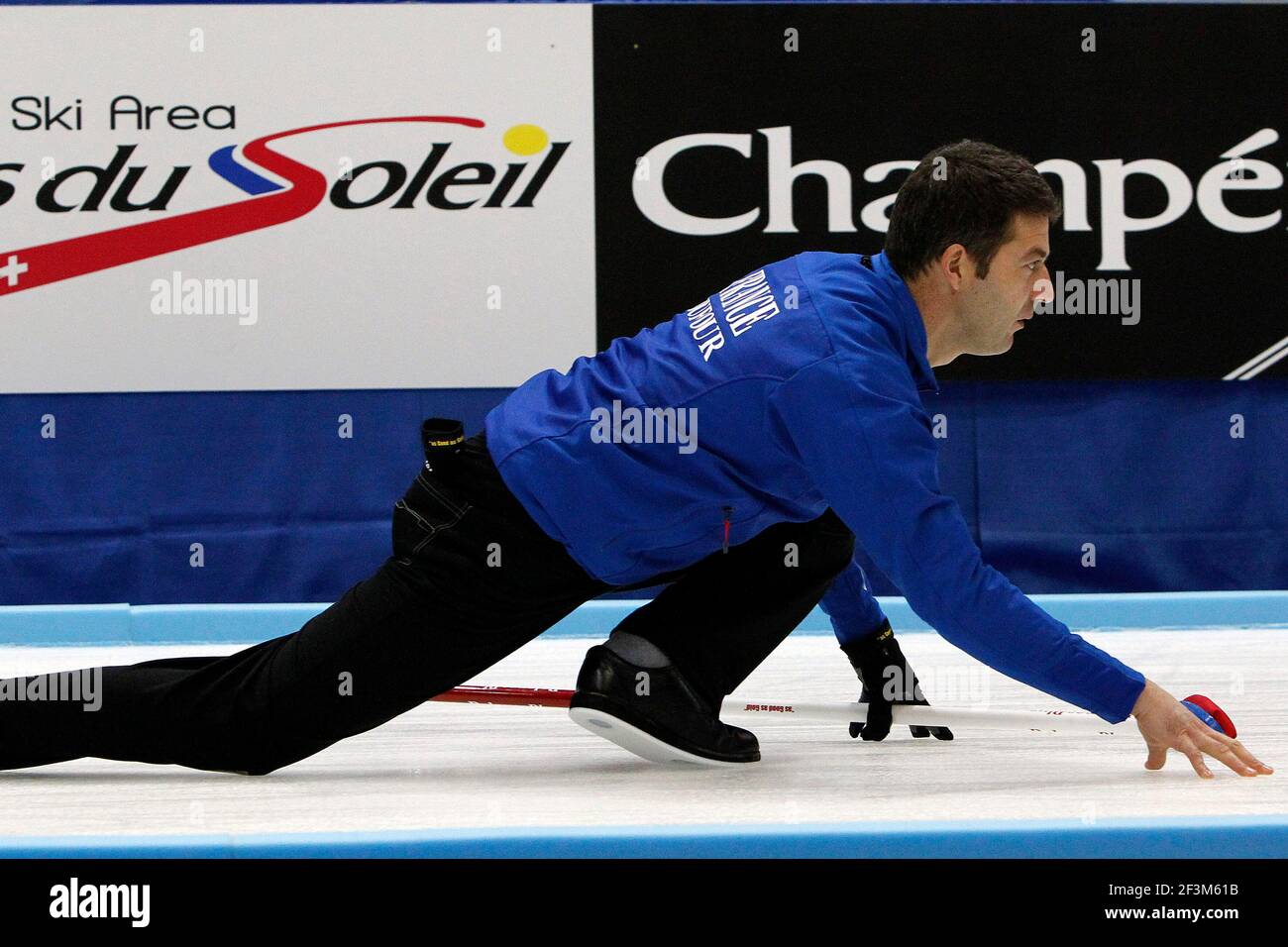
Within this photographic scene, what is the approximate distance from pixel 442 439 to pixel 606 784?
0.42 meters

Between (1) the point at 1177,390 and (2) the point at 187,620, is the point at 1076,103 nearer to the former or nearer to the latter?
(1) the point at 1177,390

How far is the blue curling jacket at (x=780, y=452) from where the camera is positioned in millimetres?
1317

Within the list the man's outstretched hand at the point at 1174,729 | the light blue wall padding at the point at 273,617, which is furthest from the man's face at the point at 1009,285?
the light blue wall padding at the point at 273,617

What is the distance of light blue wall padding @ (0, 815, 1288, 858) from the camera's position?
122cm

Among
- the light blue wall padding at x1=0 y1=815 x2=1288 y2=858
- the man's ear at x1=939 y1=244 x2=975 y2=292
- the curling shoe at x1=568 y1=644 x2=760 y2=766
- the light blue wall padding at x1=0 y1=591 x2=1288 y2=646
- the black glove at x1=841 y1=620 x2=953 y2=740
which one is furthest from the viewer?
the light blue wall padding at x1=0 y1=591 x2=1288 y2=646

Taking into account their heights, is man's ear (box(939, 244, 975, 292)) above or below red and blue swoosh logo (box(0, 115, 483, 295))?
below

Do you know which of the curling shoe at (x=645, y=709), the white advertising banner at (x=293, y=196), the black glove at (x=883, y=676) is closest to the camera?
the curling shoe at (x=645, y=709)

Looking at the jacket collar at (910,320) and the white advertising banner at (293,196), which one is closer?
the jacket collar at (910,320)

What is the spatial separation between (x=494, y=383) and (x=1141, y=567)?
1697mm

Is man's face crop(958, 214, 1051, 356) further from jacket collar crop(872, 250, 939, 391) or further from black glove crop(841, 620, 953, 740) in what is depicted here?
black glove crop(841, 620, 953, 740)

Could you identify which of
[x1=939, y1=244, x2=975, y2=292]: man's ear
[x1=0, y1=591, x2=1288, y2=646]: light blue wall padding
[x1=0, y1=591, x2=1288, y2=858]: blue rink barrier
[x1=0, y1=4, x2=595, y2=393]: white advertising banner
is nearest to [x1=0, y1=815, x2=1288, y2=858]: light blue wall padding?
[x1=0, y1=591, x2=1288, y2=858]: blue rink barrier

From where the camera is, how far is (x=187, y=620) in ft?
11.0

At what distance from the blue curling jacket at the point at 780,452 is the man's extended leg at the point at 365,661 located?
2.0 inches

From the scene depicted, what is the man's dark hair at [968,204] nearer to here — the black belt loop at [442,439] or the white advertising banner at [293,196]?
the black belt loop at [442,439]
